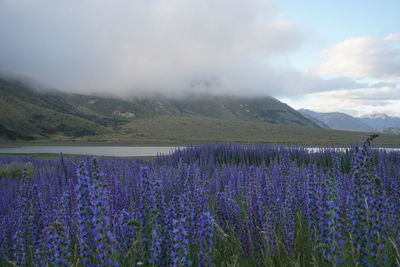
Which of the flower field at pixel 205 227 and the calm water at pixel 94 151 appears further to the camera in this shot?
the calm water at pixel 94 151

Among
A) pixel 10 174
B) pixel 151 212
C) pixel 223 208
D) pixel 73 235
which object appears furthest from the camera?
pixel 10 174

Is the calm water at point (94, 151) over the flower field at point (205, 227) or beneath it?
beneath

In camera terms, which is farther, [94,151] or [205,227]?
[94,151]

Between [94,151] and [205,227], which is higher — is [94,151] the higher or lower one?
the lower one

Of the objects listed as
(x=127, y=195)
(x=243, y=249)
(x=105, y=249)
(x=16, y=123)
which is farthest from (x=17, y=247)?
(x=16, y=123)

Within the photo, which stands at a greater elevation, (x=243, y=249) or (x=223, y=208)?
(x=223, y=208)

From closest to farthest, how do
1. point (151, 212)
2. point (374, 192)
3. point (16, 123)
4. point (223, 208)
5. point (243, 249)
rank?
1. point (374, 192)
2. point (151, 212)
3. point (243, 249)
4. point (223, 208)
5. point (16, 123)

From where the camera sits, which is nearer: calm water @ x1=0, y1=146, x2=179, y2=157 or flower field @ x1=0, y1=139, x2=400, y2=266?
flower field @ x1=0, y1=139, x2=400, y2=266

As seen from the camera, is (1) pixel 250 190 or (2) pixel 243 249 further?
(1) pixel 250 190

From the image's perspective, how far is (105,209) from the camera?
8.91 ft

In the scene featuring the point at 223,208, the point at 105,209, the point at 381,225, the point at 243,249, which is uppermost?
the point at 105,209

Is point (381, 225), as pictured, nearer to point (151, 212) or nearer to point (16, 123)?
point (151, 212)

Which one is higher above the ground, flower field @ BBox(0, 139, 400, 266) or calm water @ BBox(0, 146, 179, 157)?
flower field @ BBox(0, 139, 400, 266)

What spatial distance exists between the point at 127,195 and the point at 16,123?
118316 millimetres
